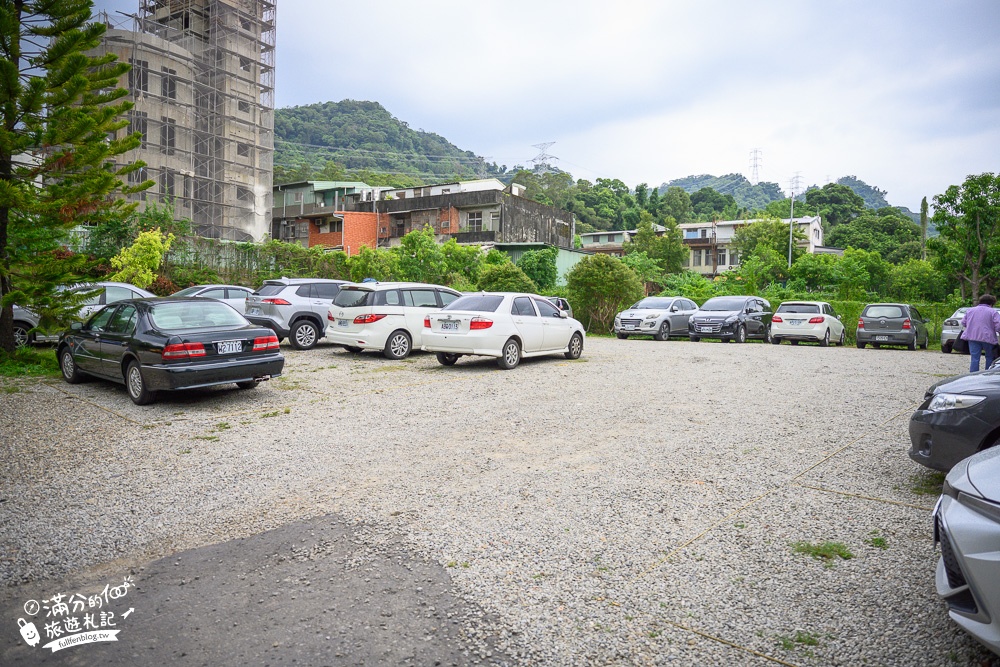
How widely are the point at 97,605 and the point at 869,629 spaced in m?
3.99

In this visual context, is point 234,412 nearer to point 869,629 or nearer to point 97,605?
point 97,605

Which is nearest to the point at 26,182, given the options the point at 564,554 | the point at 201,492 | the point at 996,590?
the point at 201,492

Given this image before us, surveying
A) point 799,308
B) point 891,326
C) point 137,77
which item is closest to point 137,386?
point 799,308

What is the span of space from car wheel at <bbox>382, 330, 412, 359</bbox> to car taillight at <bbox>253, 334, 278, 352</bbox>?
14.6 ft

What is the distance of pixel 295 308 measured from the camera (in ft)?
51.1

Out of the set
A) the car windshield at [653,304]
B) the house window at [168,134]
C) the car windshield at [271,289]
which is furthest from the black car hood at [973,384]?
the house window at [168,134]

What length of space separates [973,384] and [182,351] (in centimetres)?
849

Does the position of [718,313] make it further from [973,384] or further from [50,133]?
[50,133]

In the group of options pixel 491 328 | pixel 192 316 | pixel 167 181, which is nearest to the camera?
pixel 192 316

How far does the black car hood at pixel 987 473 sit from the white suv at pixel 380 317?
11315mm

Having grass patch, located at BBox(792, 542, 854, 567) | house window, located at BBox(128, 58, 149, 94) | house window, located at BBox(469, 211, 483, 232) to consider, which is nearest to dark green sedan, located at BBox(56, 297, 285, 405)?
grass patch, located at BBox(792, 542, 854, 567)

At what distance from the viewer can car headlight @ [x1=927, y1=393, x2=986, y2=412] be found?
4.88 metres

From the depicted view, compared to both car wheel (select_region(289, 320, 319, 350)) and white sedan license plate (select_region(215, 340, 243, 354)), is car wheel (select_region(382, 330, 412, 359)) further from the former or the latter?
white sedan license plate (select_region(215, 340, 243, 354))

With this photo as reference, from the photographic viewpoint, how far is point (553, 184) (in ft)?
314
